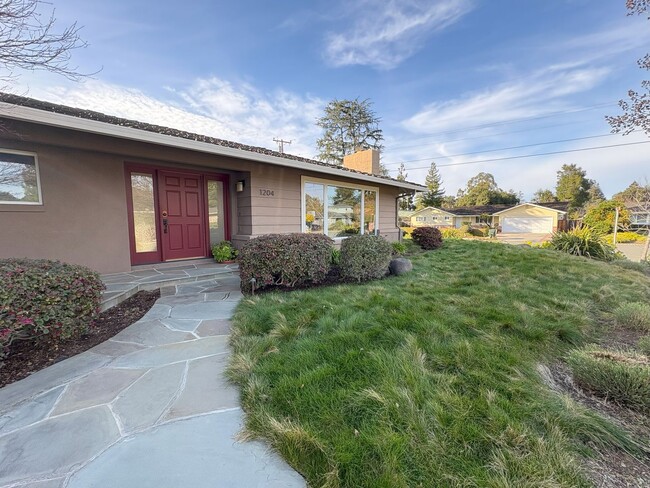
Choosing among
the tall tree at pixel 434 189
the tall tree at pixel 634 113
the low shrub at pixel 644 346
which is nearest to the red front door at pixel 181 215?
the low shrub at pixel 644 346

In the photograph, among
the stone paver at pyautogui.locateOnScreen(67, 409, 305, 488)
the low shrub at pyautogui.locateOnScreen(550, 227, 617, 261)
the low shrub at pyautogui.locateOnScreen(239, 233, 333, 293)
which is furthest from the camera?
the low shrub at pyautogui.locateOnScreen(550, 227, 617, 261)

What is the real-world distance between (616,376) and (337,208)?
7.17m

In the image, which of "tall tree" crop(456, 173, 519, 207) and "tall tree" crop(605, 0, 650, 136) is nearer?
"tall tree" crop(605, 0, 650, 136)

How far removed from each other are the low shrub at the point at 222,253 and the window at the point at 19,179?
9.45ft

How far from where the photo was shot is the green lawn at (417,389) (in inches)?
51.3

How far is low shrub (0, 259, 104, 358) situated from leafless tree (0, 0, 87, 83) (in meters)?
1.88

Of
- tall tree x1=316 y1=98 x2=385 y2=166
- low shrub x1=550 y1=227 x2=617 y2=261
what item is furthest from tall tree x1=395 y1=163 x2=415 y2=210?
low shrub x1=550 y1=227 x2=617 y2=261

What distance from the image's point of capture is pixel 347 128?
2508 centimetres

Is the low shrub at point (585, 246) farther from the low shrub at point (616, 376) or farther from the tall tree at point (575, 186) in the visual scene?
the tall tree at point (575, 186)

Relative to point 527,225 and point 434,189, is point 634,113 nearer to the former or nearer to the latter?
point 527,225

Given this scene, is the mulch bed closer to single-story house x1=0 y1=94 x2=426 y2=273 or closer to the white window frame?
single-story house x1=0 y1=94 x2=426 y2=273

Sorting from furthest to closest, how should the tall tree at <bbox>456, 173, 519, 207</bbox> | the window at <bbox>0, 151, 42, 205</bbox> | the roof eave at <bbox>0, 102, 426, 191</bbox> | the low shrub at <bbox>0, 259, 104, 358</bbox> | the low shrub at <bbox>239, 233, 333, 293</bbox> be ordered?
the tall tree at <bbox>456, 173, 519, 207</bbox> < the low shrub at <bbox>239, 233, 333, 293</bbox> < the window at <bbox>0, 151, 42, 205</bbox> < the roof eave at <bbox>0, 102, 426, 191</bbox> < the low shrub at <bbox>0, 259, 104, 358</bbox>

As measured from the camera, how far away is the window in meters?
4.02

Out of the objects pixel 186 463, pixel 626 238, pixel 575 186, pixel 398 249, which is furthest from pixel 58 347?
pixel 575 186
